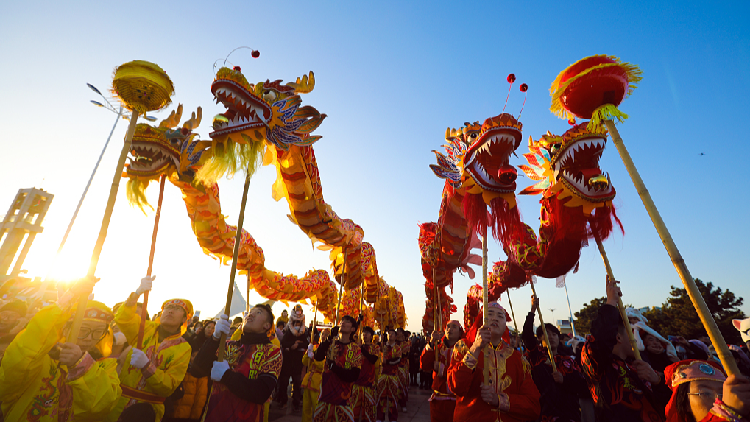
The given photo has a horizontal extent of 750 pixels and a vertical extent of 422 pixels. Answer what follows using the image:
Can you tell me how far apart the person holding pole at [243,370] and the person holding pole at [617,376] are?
2.75 meters

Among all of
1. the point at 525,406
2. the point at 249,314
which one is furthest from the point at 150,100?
the point at 525,406

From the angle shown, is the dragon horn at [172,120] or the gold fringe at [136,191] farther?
the dragon horn at [172,120]

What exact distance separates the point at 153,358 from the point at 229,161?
1892 mm

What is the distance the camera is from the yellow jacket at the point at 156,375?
255cm

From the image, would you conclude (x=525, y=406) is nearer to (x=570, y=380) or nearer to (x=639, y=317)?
(x=570, y=380)

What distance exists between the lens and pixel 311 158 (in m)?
4.91

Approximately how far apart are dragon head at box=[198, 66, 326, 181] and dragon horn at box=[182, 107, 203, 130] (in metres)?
1.10

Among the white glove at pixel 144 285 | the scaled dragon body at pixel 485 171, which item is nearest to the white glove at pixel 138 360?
the white glove at pixel 144 285

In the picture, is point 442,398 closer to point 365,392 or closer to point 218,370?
point 365,392

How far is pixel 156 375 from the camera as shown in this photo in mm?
2527

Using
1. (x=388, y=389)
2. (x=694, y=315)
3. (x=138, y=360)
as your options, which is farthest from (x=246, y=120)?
(x=694, y=315)

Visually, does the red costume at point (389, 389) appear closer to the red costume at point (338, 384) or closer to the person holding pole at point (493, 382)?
the red costume at point (338, 384)

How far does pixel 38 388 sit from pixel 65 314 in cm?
47

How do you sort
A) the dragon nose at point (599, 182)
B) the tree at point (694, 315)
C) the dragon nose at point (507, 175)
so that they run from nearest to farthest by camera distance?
the dragon nose at point (599, 182) → the dragon nose at point (507, 175) → the tree at point (694, 315)
